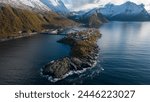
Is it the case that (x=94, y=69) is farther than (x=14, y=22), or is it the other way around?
(x=14, y=22)

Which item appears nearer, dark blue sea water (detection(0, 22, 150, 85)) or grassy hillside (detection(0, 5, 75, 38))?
dark blue sea water (detection(0, 22, 150, 85))

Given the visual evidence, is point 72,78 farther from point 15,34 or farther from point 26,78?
point 15,34

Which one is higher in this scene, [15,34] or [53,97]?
[53,97]

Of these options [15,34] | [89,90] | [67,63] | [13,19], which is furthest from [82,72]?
[13,19]

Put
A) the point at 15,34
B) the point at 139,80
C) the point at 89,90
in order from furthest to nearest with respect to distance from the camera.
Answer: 1. the point at 15,34
2. the point at 139,80
3. the point at 89,90

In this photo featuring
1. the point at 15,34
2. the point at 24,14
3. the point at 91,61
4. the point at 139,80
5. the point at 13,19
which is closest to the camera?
the point at 139,80

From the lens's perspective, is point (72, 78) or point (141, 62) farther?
point (141, 62)

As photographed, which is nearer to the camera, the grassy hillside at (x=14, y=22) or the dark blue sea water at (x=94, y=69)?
the dark blue sea water at (x=94, y=69)

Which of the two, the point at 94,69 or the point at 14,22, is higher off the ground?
the point at 14,22

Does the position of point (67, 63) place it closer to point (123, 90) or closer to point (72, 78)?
point (72, 78)
